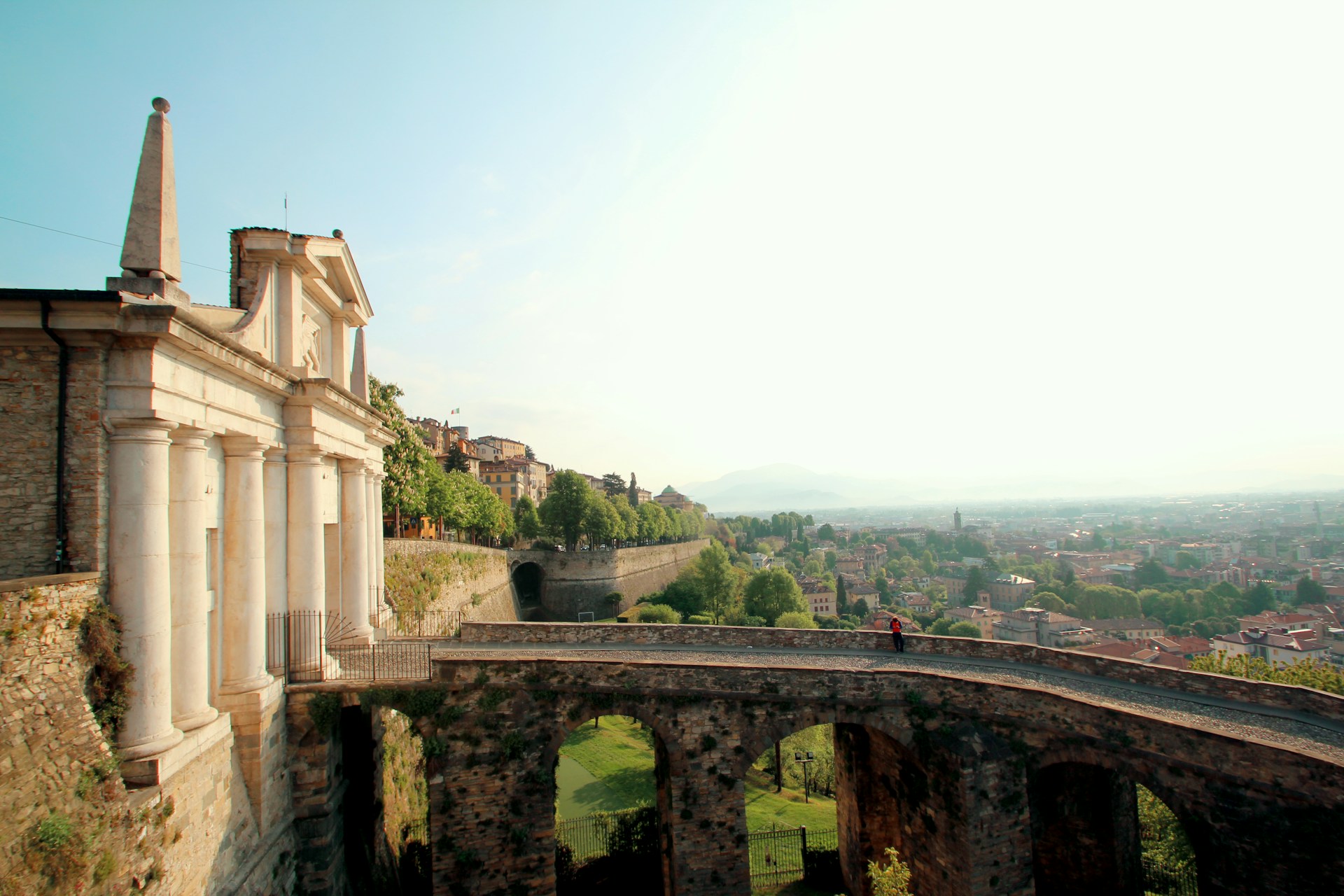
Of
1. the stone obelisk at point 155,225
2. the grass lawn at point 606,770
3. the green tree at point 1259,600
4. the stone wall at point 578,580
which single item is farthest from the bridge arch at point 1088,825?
the green tree at point 1259,600

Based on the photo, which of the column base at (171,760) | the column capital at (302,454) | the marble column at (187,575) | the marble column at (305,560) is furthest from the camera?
the column capital at (302,454)

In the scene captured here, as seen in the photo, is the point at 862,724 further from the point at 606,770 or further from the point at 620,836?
the point at 606,770

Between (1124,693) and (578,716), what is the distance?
12.6 meters

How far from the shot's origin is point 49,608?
845 centimetres

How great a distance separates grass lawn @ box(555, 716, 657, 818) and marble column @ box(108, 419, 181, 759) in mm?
18631

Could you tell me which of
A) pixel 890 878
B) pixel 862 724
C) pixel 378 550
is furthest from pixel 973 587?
pixel 890 878

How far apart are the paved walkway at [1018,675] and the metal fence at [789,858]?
205 inches

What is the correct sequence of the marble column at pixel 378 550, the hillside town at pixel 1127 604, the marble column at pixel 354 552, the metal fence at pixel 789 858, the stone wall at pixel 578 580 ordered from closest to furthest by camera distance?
the marble column at pixel 354 552
the metal fence at pixel 789 858
the marble column at pixel 378 550
the stone wall at pixel 578 580
the hillside town at pixel 1127 604

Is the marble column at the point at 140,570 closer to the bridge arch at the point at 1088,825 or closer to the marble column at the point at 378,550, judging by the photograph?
the marble column at the point at 378,550

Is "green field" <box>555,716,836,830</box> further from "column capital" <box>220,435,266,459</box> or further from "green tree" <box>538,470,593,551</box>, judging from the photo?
"green tree" <box>538,470,593,551</box>

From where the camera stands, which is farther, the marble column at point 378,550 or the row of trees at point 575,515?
the row of trees at point 575,515

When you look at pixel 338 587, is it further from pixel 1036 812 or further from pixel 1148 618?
pixel 1148 618

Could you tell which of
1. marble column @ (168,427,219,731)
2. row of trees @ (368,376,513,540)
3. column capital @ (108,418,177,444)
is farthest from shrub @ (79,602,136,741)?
row of trees @ (368,376,513,540)

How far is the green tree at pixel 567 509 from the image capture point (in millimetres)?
62188
